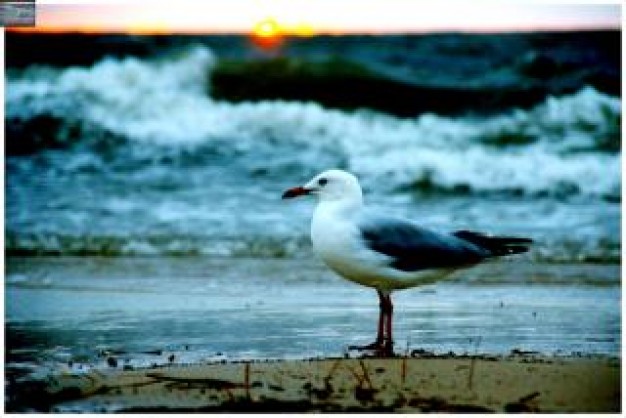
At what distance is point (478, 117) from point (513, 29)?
41.4 inches

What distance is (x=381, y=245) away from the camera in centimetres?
480

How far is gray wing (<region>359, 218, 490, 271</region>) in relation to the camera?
15.8ft

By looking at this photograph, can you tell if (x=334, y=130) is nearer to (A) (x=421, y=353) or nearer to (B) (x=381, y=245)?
(B) (x=381, y=245)

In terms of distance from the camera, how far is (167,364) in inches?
186

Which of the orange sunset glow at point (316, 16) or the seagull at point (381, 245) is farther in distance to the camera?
the orange sunset glow at point (316, 16)

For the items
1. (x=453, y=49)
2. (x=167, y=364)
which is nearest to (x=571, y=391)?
(x=167, y=364)

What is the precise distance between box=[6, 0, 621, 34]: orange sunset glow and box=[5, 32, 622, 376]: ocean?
1.71 ft

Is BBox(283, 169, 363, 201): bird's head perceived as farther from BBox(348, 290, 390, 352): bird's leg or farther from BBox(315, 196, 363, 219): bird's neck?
BBox(348, 290, 390, 352): bird's leg

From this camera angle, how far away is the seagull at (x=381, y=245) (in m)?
4.80

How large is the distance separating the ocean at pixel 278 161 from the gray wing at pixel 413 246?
1060 millimetres

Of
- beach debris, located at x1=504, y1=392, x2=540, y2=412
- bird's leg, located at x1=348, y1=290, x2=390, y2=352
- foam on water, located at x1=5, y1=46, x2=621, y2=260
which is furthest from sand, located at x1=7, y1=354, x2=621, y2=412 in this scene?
foam on water, located at x1=5, y1=46, x2=621, y2=260

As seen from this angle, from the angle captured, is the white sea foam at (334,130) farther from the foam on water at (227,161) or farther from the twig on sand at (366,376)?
the twig on sand at (366,376)

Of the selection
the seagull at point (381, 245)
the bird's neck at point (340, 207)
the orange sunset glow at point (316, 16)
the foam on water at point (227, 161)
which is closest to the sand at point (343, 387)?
the seagull at point (381, 245)

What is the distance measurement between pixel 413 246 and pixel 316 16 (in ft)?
4.09
